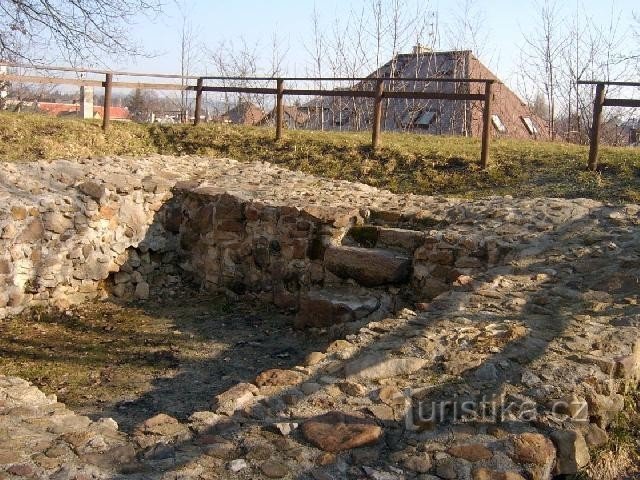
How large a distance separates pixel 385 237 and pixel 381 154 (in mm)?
3797

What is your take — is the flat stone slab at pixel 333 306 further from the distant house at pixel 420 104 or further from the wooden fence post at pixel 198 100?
the distant house at pixel 420 104

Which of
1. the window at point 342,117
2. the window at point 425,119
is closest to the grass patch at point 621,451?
the window at point 425,119

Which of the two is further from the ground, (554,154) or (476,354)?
(554,154)

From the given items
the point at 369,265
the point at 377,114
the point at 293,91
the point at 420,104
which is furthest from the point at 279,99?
the point at 420,104

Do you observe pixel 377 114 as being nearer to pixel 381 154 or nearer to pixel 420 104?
pixel 381 154

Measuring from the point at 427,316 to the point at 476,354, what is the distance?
756 mm

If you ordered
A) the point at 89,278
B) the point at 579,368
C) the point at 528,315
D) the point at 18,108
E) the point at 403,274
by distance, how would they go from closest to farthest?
the point at 579,368
the point at 528,315
the point at 403,274
the point at 89,278
the point at 18,108

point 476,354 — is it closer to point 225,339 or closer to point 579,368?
point 579,368

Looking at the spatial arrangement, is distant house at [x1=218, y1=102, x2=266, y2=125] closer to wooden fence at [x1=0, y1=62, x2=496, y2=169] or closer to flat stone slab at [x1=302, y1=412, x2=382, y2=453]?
wooden fence at [x1=0, y1=62, x2=496, y2=169]

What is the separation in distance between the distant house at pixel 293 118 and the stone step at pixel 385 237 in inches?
397

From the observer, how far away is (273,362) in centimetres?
568

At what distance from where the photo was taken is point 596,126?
28.8 ft

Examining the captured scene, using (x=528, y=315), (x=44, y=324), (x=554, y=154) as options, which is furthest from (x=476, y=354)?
(x=554, y=154)

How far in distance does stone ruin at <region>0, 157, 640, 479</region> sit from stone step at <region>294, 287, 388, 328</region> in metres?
0.02
